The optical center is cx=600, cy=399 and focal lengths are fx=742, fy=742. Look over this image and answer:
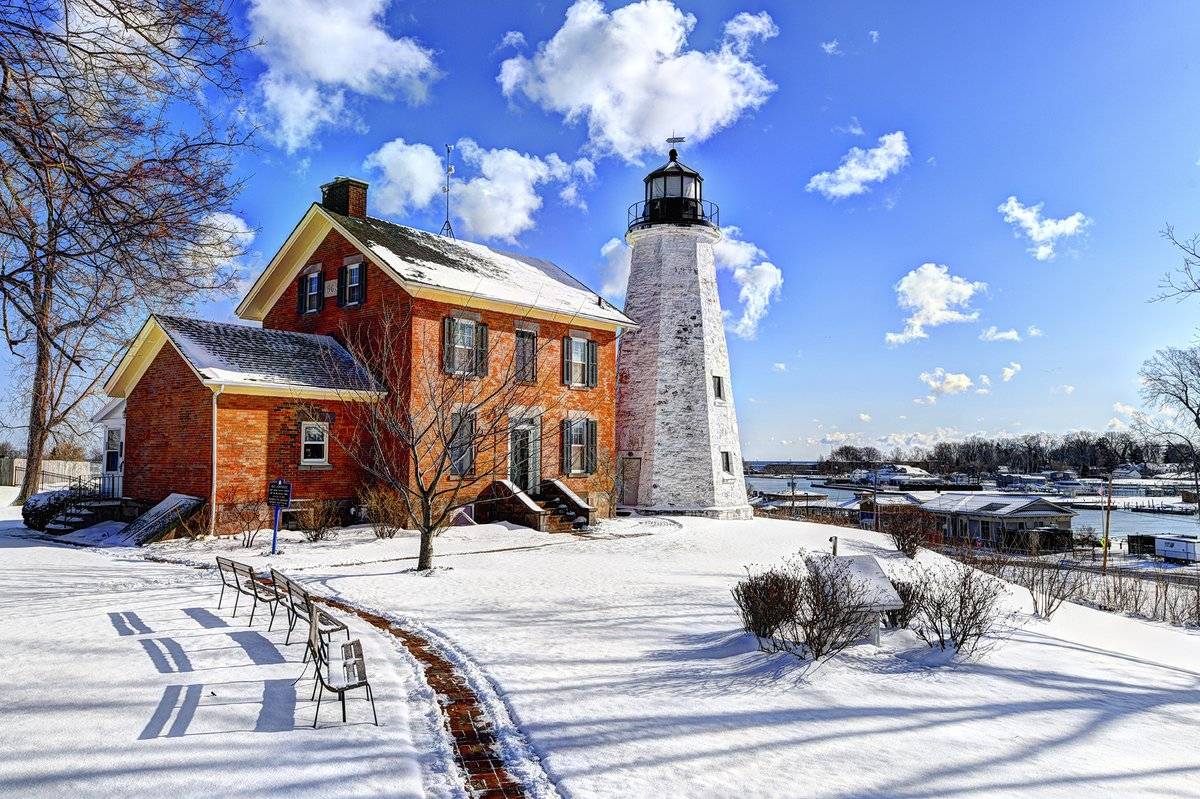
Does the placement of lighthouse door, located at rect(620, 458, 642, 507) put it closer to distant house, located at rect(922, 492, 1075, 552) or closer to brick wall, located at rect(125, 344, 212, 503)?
brick wall, located at rect(125, 344, 212, 503)

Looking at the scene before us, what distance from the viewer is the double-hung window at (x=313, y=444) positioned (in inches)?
714

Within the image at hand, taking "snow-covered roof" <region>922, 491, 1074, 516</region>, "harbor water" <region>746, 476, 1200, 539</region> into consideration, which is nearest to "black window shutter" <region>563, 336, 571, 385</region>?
"snow-covered roof" <region>922, 491, 1074, 516</region>

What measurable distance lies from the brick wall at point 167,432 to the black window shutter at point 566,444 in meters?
10.00

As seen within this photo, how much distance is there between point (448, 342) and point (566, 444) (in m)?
5.23

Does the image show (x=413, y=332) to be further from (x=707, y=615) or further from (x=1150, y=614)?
(x=1150, y=614)

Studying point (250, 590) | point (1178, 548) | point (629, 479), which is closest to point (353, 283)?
point (629, 479)

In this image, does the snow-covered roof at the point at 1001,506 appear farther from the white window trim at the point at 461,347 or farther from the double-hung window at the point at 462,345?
the double-hung window at the point at 462,345

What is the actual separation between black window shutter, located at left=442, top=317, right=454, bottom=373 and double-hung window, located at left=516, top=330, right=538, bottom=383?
2.34 metres

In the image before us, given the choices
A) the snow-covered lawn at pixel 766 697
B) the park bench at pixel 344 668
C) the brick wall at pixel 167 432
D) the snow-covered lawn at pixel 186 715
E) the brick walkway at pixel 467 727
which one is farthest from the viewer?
the brick wall at pixel 167 432

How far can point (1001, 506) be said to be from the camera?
4775 centimetres

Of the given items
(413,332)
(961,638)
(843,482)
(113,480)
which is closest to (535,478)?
(413,332)

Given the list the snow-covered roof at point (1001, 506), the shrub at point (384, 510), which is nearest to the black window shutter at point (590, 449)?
the shrub at point (384, 510)

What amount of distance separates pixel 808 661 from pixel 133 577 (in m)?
A: 10.3

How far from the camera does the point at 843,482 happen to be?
16375 cm
